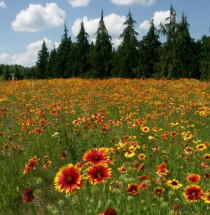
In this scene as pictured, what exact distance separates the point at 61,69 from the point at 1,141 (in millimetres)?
20508

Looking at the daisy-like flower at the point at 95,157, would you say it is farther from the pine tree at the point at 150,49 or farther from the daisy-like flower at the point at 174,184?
the pine tree at the point at 150,49

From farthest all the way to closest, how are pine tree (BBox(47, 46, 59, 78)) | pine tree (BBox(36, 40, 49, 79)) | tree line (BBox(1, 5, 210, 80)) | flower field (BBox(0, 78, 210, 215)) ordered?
pine tree (BBox(36, 40, 49, 79)) → pine tree (BBox(47, 46, 59, 78)) → tree line (BBox(1, 5, 210, 80)) → flower field (BBox(0, 78, 210, 215))

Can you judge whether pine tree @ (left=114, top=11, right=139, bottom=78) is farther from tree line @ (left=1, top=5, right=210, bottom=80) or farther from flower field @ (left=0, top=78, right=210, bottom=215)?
flower field @ (left=0, top=78, right=210, bottom=215)

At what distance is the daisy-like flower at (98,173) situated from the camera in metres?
1.27

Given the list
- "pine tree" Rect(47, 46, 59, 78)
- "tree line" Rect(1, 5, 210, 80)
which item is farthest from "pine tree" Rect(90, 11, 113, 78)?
"pine tree" Rect(47, 46, 59, 78)

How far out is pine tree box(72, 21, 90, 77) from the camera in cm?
2167

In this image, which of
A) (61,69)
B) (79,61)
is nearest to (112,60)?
(79,61)

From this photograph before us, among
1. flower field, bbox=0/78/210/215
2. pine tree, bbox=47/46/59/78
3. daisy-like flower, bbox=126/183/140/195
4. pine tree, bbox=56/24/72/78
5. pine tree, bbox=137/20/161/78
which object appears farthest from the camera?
pine tree, bbox=47/46/59/78

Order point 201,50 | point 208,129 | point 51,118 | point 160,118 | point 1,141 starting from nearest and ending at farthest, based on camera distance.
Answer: point 1,141 < point 208,129 < point 160,118 < point 51,118 < point 201,50

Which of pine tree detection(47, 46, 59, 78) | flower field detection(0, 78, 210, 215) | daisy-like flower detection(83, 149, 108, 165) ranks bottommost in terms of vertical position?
flower field detection(0, 78, 210, 215)

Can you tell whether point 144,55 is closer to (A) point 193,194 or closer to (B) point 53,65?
(B) point 53,65

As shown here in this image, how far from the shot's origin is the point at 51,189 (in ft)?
7.72

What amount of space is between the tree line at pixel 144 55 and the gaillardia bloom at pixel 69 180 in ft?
50.4

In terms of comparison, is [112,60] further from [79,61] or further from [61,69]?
[61,69]
